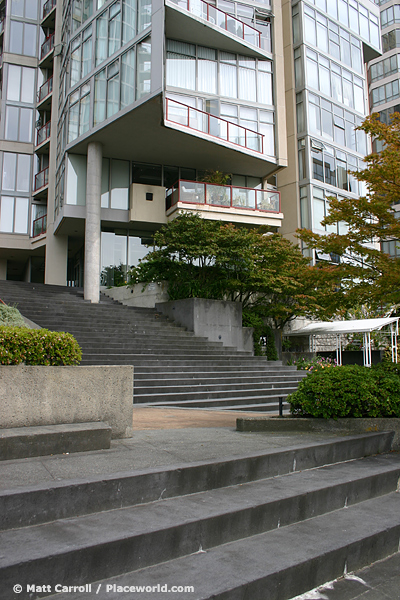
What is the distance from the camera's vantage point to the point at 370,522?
431 cm

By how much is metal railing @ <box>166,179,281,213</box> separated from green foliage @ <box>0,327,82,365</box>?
1643 cm

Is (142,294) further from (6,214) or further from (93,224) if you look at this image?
(6,214)

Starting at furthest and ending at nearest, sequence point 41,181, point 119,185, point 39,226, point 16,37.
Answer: point 16,37 → point 41,181 → point 39,226 → point 119,185

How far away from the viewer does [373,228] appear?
30.3 ft

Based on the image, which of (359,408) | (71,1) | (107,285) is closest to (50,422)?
(359,408)

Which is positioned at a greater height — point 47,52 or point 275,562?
point 47,52

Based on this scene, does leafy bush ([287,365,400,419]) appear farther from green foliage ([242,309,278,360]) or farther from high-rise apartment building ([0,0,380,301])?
high-rise apartment building ([0,0,380,301])

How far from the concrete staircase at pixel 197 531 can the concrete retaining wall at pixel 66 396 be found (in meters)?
1.81

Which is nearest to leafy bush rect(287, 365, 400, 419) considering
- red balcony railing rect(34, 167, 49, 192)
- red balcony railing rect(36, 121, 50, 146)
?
red balcony railing rect(34, 167, 49, 192)

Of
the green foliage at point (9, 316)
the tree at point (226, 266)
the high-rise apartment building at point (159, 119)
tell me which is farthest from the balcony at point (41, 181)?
the green foliage at point (9, 316)

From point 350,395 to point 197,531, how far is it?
3.78m

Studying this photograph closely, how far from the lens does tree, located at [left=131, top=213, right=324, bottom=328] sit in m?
18.7

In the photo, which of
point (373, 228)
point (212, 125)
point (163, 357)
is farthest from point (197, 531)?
point (212, 125)

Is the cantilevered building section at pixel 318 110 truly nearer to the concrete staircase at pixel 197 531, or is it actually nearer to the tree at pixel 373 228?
the tree at pixel 373 228
